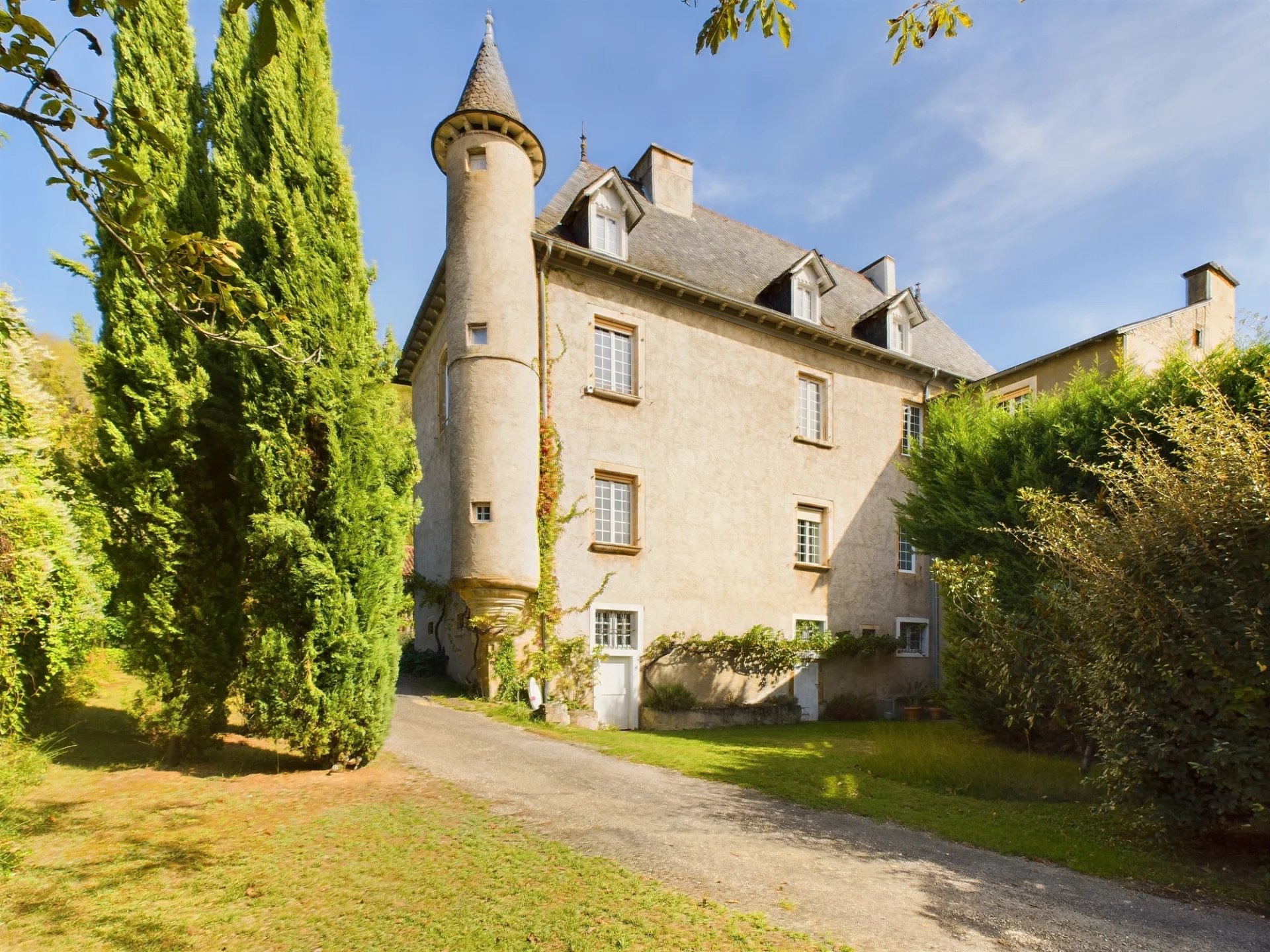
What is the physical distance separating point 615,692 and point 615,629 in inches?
53.8

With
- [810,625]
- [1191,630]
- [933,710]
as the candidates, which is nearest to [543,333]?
[810,625]

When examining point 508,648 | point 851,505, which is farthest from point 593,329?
point 851,505

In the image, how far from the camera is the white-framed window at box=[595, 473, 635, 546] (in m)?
16.0

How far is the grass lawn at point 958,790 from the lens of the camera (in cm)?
608

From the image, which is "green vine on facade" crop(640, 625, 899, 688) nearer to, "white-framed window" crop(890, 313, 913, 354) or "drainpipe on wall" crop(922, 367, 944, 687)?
"drainpipe on wall" crop(922, 367, 944, 687)

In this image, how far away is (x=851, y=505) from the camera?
65.2 feet

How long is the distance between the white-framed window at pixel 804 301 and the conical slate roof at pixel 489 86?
829 centimetres

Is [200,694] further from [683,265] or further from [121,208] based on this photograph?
[683,265]

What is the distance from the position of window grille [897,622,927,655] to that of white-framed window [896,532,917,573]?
1.59 m

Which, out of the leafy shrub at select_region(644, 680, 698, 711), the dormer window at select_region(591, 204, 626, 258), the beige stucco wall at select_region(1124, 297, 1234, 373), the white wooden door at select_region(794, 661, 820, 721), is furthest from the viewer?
the beige stucco wall at select_region(1124, 297, 1234, 373)

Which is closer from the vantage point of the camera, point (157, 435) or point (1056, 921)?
point (1056, 921)

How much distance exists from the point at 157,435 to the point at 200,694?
107 inches

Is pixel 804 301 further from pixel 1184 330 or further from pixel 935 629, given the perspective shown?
pixel 1184 330

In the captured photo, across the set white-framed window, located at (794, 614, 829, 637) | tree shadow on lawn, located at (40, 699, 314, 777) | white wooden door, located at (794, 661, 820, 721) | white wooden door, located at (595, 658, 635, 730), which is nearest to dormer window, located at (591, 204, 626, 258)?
white wooden door, located at (595, 658, 635, 730)
